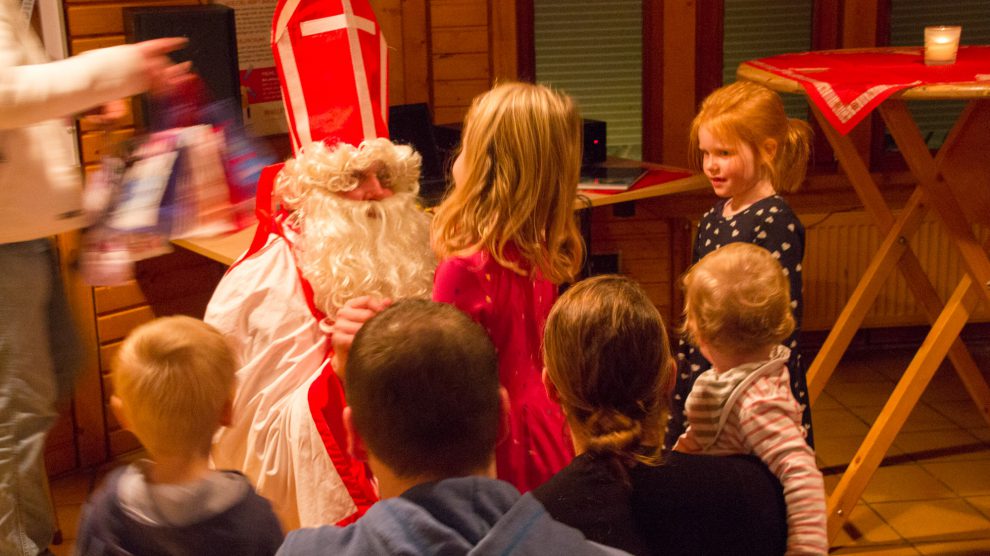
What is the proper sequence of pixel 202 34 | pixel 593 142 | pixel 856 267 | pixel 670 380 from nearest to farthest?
pixel 670 380
pixel 202 34
pixel 593 142
pixel 856 267

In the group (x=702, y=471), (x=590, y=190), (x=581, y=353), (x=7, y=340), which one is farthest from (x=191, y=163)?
(x=590, y=190)

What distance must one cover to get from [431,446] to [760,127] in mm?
1895

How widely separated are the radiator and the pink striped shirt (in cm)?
278

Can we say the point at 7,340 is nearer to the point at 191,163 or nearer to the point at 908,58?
the point at 191,163

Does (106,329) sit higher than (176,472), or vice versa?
(176,472)

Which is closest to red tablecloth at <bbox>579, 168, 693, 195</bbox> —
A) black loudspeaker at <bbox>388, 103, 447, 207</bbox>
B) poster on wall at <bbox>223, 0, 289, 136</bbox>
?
black loudspeaker at <bbox>388, 103, 447, 207</bbox>

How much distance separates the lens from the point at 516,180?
6.57 feet

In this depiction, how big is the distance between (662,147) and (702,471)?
3.10m

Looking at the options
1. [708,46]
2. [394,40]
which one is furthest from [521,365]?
[708,46]

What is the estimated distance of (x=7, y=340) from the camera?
2078mm

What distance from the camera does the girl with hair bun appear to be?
145 cm

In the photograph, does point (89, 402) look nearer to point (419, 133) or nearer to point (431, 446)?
point (419, 133)

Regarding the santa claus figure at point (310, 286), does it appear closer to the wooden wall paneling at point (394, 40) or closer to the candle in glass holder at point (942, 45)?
the candle in glass holder at point (942, 45)

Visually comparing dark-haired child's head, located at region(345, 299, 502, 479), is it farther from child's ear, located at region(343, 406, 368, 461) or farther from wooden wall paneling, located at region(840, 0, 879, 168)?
wooden wall paneling, located at region(840, 0, 879, 168)
